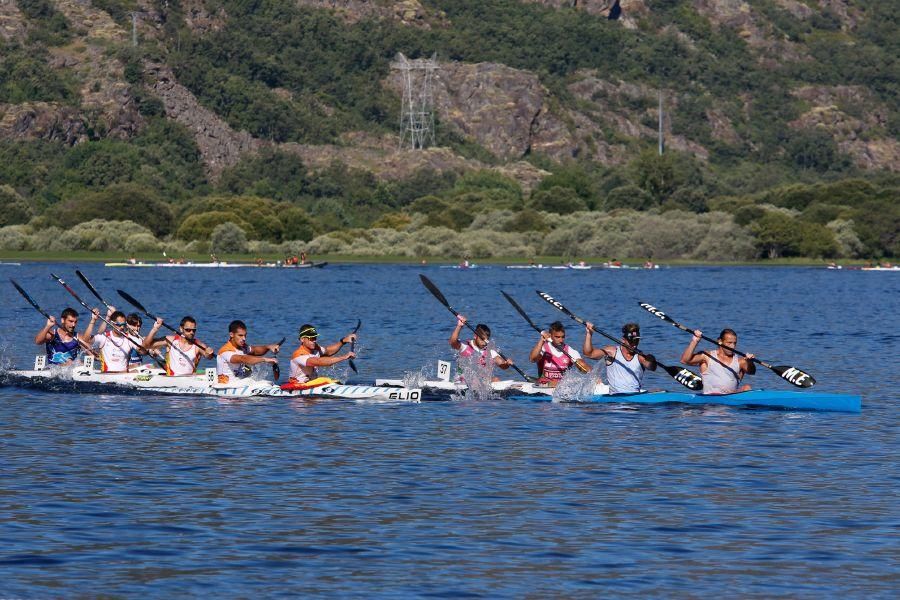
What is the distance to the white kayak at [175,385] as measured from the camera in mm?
36375

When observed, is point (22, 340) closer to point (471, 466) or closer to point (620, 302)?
point (471, 466)

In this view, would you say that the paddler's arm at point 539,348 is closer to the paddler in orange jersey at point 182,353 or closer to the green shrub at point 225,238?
the paddler in orange jersey at point 182,353

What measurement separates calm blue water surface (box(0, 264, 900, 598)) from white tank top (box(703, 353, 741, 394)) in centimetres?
51

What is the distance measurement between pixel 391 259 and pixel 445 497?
13096 cm

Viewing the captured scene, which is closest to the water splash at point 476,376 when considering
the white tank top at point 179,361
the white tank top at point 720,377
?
the white tank top at point 720,377

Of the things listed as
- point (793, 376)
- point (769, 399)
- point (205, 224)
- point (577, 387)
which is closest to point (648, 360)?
point (577, 387)

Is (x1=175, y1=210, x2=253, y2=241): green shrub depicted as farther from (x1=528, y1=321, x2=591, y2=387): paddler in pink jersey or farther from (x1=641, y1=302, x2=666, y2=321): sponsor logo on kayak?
(x1=528, y1=321, x2=591, y2=387): paddler in pink jersey

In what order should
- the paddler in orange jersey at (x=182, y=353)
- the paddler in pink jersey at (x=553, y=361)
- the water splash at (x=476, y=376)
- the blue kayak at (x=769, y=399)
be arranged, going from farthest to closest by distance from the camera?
1. the paddler in orange jersey at (x=182, y=353)
2. the water splash at (x=476, y=376)
3. the paddler in pink jersey at (x=553, y=361)
4. the blue kayak at (x=769, y=399)

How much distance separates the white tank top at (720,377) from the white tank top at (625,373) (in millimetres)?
1411

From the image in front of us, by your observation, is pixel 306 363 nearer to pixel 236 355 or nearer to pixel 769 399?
pixel 236 355

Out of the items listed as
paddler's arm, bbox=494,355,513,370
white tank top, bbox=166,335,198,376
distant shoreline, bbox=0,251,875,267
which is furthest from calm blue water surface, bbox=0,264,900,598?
distant shoreline, bbox=0,251,875,267

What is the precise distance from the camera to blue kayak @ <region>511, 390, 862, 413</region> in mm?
34875

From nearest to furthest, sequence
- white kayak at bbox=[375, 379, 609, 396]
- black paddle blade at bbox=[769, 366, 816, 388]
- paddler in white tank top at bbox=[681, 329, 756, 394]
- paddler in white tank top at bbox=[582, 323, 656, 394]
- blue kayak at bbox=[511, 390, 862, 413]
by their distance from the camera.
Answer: paddler in white tank top at bbox=[681, 329, 756, 394], blue kayak at bbox=[511, 390, 862, 413], paddler in white tank top at bbox=[582, 323, 656, 394], black paddle blade at bbox=[769, 366, 816, 388], white kayak at bbox=[375, 379, 609, 396]

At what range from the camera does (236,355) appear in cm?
3659
